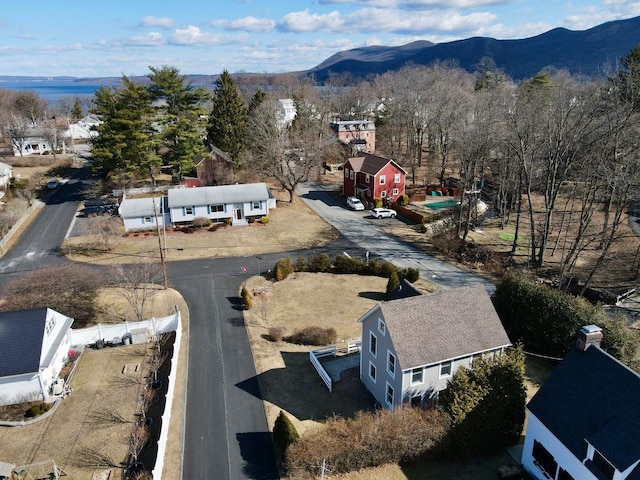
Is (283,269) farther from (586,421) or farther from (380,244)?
(586,421)

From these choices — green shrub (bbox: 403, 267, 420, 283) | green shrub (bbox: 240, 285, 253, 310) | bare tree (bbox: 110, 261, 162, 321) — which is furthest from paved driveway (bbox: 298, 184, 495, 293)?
bare tree (bbox: 110, 261, 162, 321)

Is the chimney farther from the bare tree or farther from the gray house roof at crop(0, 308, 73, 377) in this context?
the gray house roof at crop(0, 308, 73, 377)

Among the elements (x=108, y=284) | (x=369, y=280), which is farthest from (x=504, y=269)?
(x=108, y=284)

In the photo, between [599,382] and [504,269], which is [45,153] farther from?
[599,382]

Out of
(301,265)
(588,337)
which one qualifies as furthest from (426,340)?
(301,265)

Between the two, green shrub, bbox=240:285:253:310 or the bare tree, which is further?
green shrub, bbox=240:285:253:310
